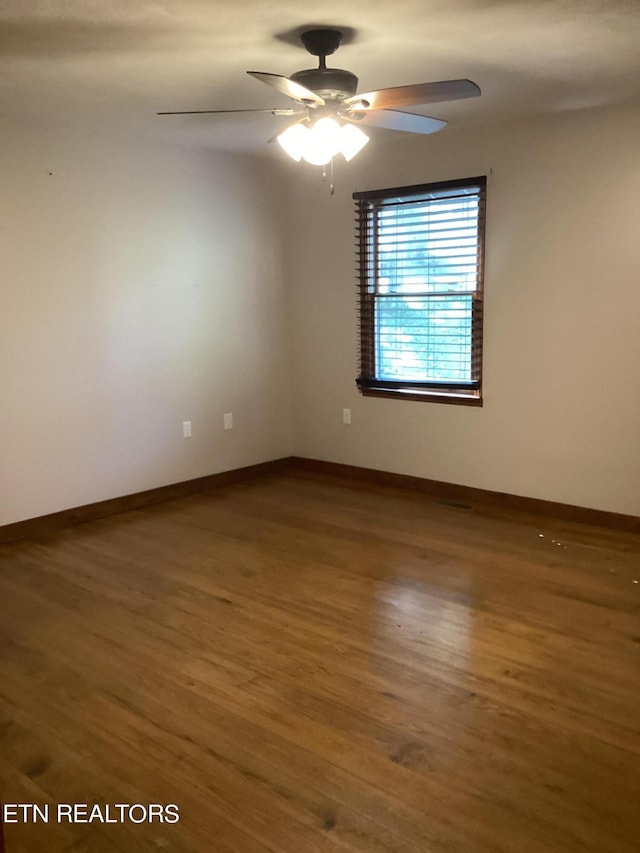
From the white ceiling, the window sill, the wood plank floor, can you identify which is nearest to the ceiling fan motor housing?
the white ceiling

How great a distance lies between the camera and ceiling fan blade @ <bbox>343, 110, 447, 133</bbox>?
3.06 meters

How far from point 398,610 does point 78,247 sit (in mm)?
2889

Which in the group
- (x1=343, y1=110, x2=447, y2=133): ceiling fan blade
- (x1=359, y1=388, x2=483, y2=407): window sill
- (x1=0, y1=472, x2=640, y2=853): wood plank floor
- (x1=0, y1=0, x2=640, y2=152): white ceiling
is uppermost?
(x1=0, y1=0, x2=640, y2=152): white ceiling

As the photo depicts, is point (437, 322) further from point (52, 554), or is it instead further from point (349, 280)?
point (52, 554)

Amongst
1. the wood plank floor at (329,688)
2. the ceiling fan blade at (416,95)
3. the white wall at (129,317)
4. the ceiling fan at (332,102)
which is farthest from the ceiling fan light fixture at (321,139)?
the wood plank floor at (329,688)

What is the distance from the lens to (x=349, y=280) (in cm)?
533

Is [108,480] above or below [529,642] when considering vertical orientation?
above

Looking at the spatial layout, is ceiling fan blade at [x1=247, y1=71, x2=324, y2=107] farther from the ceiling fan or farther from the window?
the window

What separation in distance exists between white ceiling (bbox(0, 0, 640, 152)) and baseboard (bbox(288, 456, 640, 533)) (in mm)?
2348

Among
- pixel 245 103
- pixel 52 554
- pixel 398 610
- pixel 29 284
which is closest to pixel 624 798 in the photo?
pixel 398 610

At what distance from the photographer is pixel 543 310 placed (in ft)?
14.5

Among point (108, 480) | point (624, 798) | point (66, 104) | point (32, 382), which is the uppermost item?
point (66, 104)

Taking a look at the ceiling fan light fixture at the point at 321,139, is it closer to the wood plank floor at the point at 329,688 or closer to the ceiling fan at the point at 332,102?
the ceiling fan at the point at 332,102

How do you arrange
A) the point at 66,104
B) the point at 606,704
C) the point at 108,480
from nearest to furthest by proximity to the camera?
1. the point at 606,704
2. the point at 66,104
3. the point at 108,480
